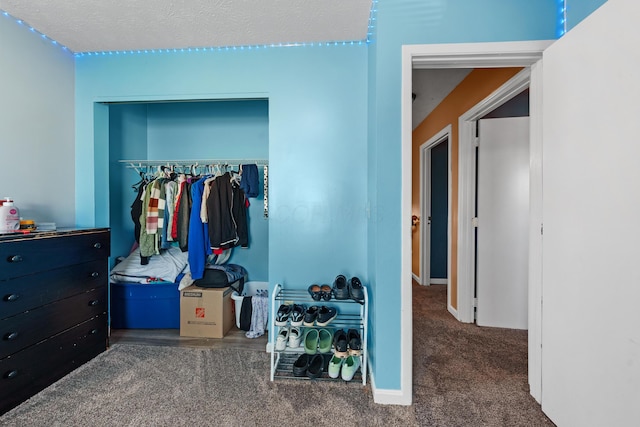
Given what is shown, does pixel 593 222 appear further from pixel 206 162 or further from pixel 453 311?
pixel 206 162

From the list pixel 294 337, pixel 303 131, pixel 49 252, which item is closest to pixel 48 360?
pixel 49 252

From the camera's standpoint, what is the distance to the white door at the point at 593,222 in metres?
1.00

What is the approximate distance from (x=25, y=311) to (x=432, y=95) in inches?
156

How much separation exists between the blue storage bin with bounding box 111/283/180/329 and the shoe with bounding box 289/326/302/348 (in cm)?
129

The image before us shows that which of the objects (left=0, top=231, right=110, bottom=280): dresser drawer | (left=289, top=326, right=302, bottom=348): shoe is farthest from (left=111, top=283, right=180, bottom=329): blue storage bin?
(left=289, top=326, right=302, bottom=348): shoe

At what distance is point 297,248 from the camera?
2076 millimetres

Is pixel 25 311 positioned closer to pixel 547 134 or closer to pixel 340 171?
pixel 340 171

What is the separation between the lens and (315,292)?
1834 mm

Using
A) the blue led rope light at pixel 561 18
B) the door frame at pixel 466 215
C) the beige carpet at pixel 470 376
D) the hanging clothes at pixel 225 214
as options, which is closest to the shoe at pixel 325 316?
the beige carpet at pixel 470 376

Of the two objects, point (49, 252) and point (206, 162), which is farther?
point (206, 162)

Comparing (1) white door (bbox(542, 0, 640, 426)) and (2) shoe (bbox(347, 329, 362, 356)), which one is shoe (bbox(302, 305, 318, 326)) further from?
(1) white door (bbox(542, 0, 640, 426))

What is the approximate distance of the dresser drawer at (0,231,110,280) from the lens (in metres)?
1.45

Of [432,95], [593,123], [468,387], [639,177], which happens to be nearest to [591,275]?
[639,177]

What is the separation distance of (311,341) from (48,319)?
5.56ft
